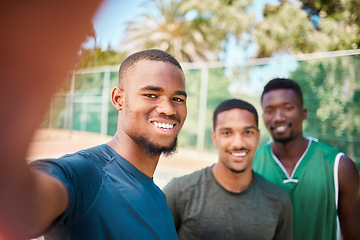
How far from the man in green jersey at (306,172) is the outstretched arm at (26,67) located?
7.96ft

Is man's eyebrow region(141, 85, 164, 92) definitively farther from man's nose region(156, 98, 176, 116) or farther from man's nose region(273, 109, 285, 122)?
man's nose region(273, 109, 285, 122)

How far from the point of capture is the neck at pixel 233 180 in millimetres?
2305

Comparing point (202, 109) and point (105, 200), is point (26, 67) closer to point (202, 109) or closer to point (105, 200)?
point (105, 200)

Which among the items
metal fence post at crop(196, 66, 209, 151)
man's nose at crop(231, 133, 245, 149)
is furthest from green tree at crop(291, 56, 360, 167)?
man's nose at crop(231, 133, 245, 149)

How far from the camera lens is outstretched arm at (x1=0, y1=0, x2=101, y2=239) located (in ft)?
1.39

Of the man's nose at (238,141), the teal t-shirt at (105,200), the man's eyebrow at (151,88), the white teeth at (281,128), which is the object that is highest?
the man's eyebrow at (151,88)

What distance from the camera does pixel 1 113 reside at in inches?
18.7

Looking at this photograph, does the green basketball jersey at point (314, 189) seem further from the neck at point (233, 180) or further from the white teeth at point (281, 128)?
the neck at point (233, 180)

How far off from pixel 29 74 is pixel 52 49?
54 millimetres

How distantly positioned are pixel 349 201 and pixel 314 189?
27 centimetres

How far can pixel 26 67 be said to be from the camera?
0.46 meters

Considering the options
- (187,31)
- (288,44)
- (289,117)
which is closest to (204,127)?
(288,44)

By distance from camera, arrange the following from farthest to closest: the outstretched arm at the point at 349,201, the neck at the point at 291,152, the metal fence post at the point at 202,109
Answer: the metal fence post at the point at 202,109 < the neck at the point at 291,152 < the outstretched arm at the point at 349,201

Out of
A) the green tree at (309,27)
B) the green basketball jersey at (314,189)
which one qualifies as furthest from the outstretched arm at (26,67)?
the green tree at (309,27)
